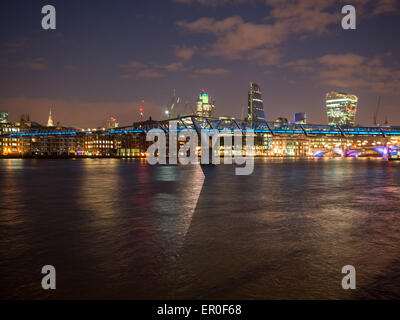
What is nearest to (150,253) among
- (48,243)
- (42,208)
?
(48,243)

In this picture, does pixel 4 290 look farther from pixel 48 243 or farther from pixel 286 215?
pixel 286 215

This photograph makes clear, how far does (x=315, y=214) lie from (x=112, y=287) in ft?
30.1

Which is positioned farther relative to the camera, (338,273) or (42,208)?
(42,208)

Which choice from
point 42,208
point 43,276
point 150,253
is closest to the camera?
point 43,276

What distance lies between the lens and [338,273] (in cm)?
600

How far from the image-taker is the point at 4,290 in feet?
17.2

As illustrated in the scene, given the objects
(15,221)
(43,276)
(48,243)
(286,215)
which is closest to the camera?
(43,276)
